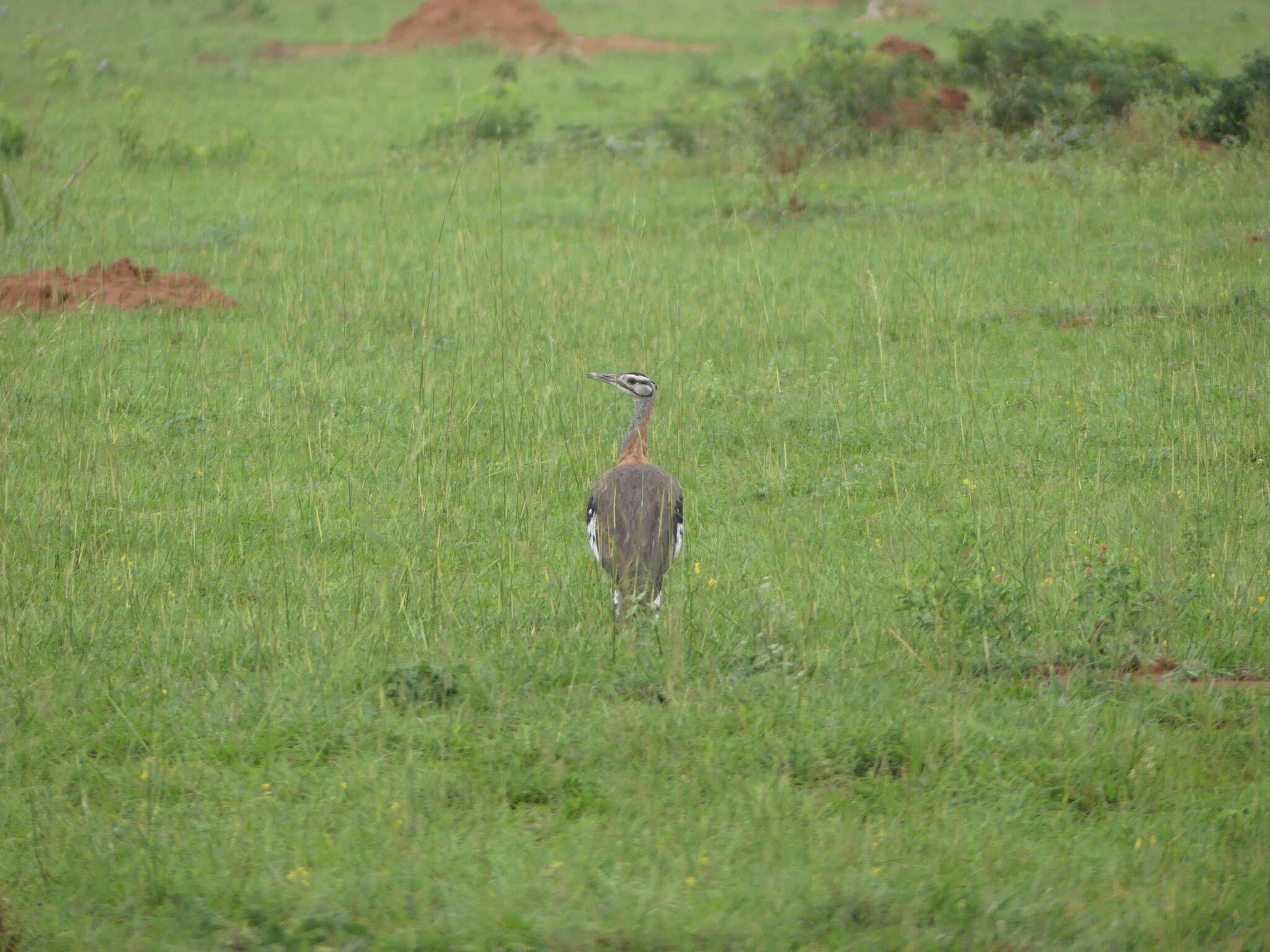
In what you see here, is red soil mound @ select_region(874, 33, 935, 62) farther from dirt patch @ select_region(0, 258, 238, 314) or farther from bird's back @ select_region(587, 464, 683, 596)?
bird's back @ select_region(587, 464, 683, 596)

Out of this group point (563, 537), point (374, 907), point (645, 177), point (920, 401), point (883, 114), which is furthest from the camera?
point (883, 114)

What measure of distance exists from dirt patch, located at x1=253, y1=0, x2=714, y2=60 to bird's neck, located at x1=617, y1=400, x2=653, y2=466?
24.3m

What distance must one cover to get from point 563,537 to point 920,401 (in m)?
3.04

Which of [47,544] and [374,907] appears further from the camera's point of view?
[47,544]

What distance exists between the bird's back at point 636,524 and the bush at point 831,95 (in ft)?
32.2

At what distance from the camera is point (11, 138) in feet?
52.6

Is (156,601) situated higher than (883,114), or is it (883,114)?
(883,114)

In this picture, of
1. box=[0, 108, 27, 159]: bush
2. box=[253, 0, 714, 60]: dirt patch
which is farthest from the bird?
box=[253, 0, 714, 60]: dirt patch

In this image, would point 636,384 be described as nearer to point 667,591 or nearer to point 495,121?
point 667,591

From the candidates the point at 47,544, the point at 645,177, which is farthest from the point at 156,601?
the point at 645,177

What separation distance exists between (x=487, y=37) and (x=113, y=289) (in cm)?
2229

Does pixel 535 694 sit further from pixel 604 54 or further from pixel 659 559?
pixel 604 54

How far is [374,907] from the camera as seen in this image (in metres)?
3.69

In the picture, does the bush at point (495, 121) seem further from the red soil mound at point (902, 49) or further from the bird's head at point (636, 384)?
the bird's head at point (636, 384)
